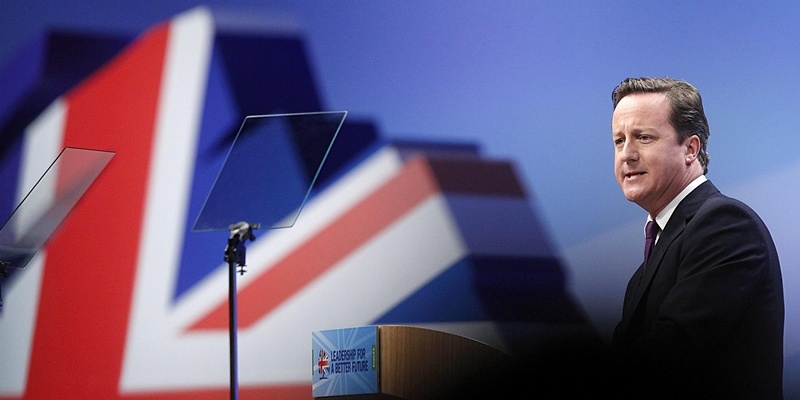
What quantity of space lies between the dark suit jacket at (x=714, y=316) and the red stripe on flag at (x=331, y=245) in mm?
1669

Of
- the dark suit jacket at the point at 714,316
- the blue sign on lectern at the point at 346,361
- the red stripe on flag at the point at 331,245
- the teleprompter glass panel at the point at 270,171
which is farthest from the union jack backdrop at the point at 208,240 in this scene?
the dark suit jacket at the point at 714,316

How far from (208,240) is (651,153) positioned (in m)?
2.16

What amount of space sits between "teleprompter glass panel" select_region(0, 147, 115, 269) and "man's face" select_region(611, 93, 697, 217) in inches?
52.5

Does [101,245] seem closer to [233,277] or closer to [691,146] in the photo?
[233,277]

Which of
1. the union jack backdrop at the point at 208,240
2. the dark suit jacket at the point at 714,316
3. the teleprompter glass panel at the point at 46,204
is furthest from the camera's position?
the union jack backdrop at the point at 208,240

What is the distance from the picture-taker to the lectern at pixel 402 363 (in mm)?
2137

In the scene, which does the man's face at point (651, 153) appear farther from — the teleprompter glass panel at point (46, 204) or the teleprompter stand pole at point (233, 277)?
the teleprompter glass panel at point (46, 204)

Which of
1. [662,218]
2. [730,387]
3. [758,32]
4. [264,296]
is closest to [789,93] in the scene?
[758,32]

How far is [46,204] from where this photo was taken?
99.1 inches

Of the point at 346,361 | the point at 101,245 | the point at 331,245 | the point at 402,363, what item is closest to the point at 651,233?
the point at 402,363

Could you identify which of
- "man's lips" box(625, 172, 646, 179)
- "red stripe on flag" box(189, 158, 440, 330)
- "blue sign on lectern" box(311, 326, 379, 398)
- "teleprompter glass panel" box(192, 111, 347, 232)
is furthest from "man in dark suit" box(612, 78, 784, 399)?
"red stripe on flag" box(189, 158, 440, 330)

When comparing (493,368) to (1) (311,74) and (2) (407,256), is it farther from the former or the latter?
(1) (311,74)

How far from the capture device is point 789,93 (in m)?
3.23

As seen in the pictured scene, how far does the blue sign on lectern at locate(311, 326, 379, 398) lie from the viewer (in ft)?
7.61
